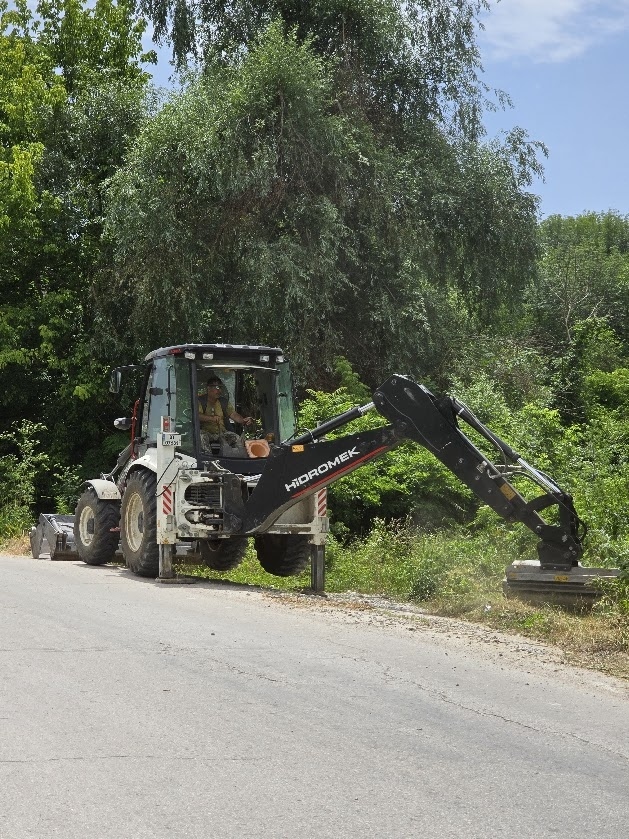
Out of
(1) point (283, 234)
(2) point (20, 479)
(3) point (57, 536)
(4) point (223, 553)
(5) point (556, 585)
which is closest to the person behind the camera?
(5) point (556, 585)

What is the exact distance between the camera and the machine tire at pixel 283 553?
645 inches

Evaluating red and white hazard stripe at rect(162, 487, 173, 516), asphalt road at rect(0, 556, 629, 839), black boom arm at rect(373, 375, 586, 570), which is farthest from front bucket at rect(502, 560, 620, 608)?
red and white hazard stripe at rect(162, 487, 173, 516)

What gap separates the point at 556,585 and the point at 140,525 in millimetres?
6491

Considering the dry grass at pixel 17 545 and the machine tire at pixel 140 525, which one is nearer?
the machine tire at pixel 140 525

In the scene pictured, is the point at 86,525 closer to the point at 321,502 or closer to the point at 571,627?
the point at 321,502

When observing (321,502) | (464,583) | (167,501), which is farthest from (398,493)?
(464,583)

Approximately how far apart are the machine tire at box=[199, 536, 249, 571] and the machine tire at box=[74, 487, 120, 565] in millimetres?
1334

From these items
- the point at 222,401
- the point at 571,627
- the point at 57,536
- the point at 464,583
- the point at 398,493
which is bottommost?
the point at 571,627

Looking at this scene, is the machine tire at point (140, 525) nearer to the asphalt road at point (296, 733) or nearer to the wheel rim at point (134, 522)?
the wheel rim at point (134, 522)

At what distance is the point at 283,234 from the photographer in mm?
25578

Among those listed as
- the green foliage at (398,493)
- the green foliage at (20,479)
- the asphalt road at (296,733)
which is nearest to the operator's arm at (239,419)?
the green foliage at (398,493)

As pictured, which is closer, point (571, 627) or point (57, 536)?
point (571, 627)

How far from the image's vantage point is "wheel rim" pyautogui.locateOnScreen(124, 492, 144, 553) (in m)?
16.1

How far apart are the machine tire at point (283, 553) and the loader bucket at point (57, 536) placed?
4.71 meters
